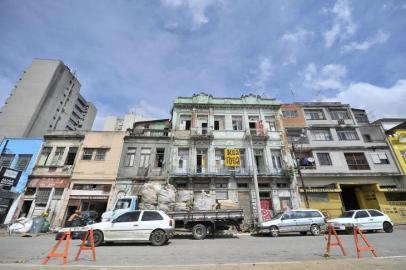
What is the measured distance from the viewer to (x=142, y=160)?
71.6ft

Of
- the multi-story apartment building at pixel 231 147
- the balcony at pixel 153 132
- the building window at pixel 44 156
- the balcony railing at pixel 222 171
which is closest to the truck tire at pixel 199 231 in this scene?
the multi-story apartment building at pixel 231 147

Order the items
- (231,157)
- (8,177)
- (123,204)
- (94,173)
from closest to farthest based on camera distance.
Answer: (123,204) → (8,177) → (94,173) → (231,157)

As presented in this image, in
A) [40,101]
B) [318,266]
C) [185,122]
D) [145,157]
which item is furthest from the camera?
[40,101]

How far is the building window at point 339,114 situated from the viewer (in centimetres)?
2680

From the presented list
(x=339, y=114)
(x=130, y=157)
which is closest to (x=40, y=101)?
(x=130, y=157)

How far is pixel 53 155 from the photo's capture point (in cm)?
2183

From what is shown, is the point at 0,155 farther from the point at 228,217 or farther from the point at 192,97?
the point at 228,217

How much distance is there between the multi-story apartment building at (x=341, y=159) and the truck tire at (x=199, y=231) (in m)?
14.0

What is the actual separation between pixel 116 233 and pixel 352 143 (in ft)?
90.0

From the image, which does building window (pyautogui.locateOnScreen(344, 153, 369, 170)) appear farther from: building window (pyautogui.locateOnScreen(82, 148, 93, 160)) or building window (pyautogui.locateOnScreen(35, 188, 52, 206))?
building window (pyautogui.locateOnScreen(35, 188, 52, 206))

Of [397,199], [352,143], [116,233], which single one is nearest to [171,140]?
[116,233]

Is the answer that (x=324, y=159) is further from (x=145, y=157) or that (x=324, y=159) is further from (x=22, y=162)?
(x=22, y=162)

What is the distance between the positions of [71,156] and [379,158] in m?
35.8

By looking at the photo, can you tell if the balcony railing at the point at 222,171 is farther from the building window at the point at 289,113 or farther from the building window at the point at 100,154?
the building window at the point at 289,113
